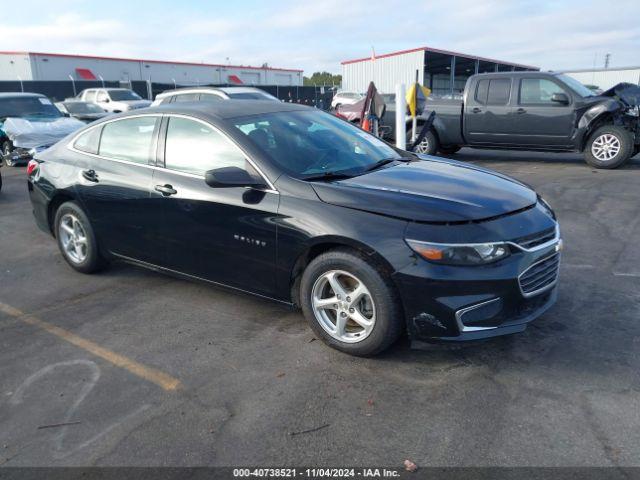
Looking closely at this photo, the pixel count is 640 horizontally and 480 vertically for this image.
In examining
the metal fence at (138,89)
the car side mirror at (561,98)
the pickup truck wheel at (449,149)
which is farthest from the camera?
the metal fence at (138,89)

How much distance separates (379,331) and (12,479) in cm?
204

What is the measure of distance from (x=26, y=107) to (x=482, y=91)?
1059 centimetres

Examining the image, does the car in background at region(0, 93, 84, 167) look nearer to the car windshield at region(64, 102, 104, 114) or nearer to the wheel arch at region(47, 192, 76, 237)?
the car windshield at region(64, 102, 104, 114)

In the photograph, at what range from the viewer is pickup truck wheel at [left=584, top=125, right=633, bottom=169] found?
9.98 metres

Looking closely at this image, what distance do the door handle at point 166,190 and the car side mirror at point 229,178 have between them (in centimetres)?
58

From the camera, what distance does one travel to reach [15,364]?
3549 millimetres

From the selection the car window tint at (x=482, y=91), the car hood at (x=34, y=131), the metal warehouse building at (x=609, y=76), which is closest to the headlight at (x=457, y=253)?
the car window tint at (x=482, y=91)

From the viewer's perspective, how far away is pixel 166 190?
4191 mm

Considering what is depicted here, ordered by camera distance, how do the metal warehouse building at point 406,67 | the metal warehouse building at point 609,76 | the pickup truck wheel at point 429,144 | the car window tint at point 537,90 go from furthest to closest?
the metal warehouse building at point 609,76 → the metal warehouse building at point 406,67 → the pickup truck wheel at point 429,144 → the car window tint at point 537,90

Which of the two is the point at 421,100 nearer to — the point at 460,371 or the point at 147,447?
the point at 460,371

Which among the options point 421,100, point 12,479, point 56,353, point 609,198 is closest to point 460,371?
point 12,479

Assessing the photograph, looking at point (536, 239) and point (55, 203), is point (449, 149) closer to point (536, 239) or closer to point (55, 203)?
point (55, 203)

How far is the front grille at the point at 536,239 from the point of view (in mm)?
3230

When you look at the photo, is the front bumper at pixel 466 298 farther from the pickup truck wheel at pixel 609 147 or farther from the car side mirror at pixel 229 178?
the pickup truck wheel at pixel 609 147
